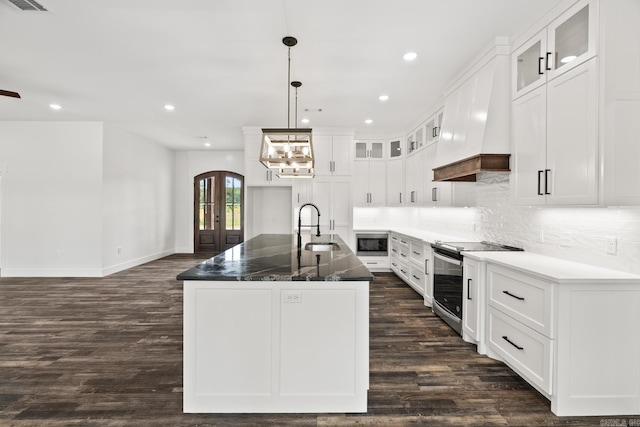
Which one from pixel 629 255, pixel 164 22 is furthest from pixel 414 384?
pixel 164 22

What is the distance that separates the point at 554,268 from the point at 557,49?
171 cm

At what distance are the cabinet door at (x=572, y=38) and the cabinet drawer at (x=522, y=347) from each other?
77.4 inches

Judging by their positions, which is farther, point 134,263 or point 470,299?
point 134,263

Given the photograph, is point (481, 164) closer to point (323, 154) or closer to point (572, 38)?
point (572, 38)

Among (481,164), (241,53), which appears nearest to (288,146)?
(241,53)

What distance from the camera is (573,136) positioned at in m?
2.21

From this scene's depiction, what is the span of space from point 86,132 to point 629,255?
763 cm

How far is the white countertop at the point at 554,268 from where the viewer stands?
196 centimetres

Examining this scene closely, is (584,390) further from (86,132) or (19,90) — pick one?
(86,132)

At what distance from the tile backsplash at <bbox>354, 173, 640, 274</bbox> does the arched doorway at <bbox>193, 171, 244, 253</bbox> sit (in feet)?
19.1

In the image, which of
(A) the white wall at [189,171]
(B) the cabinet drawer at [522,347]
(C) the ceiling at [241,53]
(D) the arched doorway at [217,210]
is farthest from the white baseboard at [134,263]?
(B) the cabinet drawer at [522,347]

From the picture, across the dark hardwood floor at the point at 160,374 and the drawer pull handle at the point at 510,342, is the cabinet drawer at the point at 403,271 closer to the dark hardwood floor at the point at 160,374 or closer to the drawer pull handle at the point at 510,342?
the dark hardwood floor at the point at 160,374

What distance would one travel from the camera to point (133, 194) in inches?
264

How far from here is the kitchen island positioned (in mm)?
1967
